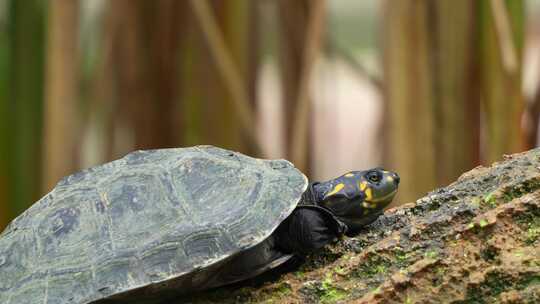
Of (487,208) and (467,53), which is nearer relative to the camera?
(487,208)

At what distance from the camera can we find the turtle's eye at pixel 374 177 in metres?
1.89

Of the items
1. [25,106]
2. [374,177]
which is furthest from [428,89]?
[25,106]

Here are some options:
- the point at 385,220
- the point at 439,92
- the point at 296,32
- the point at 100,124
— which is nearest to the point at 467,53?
the point at 439,92

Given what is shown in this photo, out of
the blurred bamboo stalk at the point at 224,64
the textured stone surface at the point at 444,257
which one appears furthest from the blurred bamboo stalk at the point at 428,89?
the textured stone surface at the point at 444,257

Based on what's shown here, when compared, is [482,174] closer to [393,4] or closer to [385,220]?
[385,220]

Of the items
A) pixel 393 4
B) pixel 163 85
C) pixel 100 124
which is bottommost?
pixel 100 124

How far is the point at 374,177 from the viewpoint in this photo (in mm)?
1897

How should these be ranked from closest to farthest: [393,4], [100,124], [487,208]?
[487,208] < [393,4] < [100,124]

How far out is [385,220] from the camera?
1862 millimetres

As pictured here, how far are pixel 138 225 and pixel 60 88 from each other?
4.22 feet

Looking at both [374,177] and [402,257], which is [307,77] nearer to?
[374,177]

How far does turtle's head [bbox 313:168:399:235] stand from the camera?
1.85 metres

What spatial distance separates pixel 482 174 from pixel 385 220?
0.25 metres

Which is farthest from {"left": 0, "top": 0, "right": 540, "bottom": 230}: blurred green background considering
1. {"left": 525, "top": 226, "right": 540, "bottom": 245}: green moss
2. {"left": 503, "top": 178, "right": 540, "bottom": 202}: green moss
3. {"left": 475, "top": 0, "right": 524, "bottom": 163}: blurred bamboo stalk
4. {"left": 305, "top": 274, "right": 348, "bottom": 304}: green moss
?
{"left": 305, "top": 274, "right": 348, "bottom": 304}: green moss
